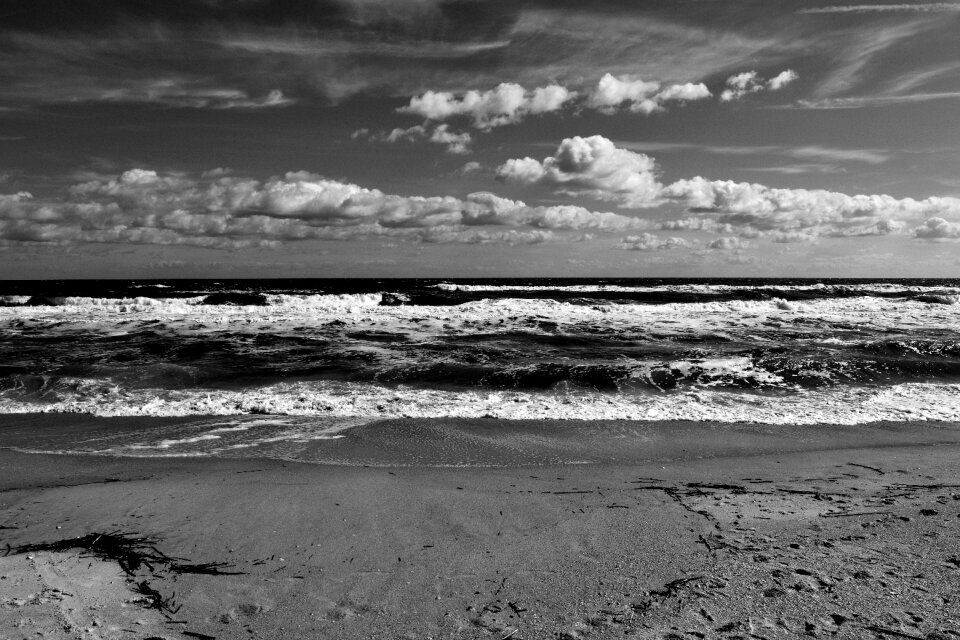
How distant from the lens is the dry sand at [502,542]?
113 inches

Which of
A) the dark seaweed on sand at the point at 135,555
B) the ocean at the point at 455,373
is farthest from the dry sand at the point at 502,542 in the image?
the ocean at the point at 455,373

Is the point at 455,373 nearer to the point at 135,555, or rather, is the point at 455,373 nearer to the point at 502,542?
the point at 502,542

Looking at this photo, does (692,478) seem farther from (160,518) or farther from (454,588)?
(160,518)

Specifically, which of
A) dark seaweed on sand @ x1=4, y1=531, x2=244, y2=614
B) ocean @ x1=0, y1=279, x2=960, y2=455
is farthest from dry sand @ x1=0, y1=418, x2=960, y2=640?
ocean @ x1=0, y1=279, x2=960, y2=455

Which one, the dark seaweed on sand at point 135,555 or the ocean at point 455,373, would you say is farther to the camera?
the ocean at point 455,373

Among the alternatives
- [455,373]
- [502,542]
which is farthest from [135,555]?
[455,373]

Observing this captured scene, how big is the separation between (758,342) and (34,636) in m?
17.0

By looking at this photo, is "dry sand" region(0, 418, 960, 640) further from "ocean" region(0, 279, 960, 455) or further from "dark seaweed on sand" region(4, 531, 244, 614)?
"ocean" region(0, 279, 960, 455)

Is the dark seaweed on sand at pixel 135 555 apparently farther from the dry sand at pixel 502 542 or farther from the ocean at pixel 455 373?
the ocean at pixel 455 373

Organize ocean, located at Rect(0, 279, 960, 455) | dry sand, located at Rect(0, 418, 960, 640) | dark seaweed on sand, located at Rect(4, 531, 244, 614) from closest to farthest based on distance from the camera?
1. dry sand, located at Rect(0, 418, 960, 640)
2. dark seaweed on sand, located at Rect(4, 531, 244, 614)
3. ocean, located at Rect(0, 279, 960, 455)

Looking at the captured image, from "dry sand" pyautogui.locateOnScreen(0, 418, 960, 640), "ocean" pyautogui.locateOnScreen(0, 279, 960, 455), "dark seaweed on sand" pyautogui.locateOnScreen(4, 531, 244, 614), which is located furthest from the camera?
"ocean" pyautogui.locateOnScreen(0, 279, 960, 455)

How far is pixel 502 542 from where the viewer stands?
→ 3.87m

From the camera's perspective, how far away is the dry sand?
2.88 meters

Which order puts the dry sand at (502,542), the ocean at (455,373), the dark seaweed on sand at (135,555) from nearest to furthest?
the dry sand at (502,542)
the dark seaweed on sand at (135,555)
the ocean at (455,373)
